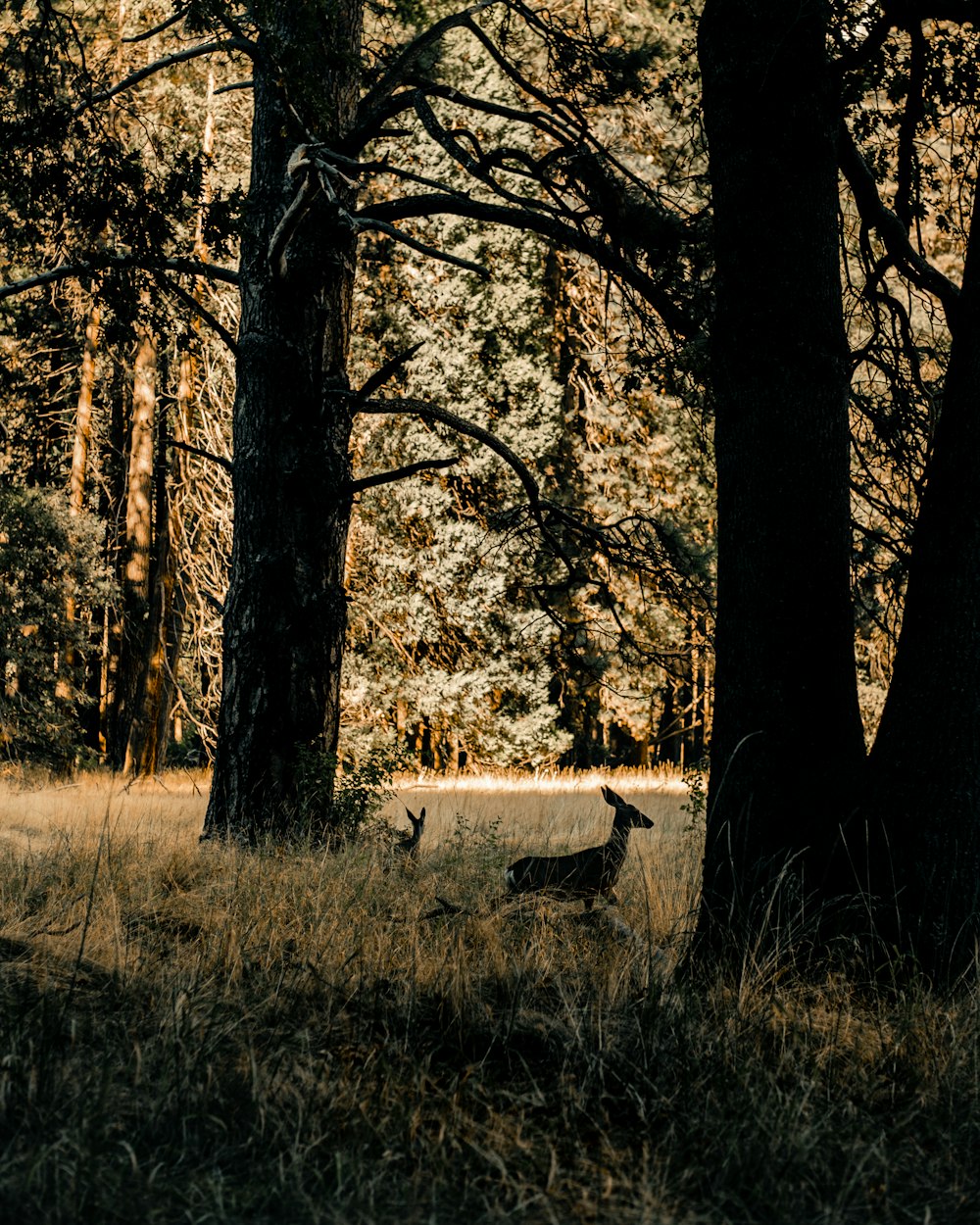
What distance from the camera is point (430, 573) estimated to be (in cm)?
2102

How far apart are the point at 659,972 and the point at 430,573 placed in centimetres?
1700

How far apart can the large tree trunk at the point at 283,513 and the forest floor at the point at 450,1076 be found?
2.82 meters

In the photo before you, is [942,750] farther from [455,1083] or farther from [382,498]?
[382,498]

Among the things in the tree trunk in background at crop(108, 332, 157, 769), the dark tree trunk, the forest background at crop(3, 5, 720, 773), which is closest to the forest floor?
the dark tree trunk

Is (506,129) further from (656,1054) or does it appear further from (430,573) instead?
(656,1054)

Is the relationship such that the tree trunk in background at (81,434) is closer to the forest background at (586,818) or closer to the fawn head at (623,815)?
the forest background at (586,818)

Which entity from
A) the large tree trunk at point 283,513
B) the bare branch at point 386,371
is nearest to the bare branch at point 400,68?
the large tree trunk at point 283,513

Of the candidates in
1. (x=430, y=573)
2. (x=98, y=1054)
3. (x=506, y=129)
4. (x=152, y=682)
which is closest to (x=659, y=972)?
(x=98, y=1054)

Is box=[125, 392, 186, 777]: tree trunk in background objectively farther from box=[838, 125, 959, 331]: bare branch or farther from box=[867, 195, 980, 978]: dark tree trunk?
box=[867, 195, 980, 978]: dark tree trunk

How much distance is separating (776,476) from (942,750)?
50.1 inches

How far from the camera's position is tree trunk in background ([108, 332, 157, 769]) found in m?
17.5

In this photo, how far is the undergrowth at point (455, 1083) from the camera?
2727 mm

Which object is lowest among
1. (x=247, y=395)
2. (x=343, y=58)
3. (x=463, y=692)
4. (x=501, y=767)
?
(x=501, y=767)

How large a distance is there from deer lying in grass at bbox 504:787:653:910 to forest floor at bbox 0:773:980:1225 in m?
0.52
